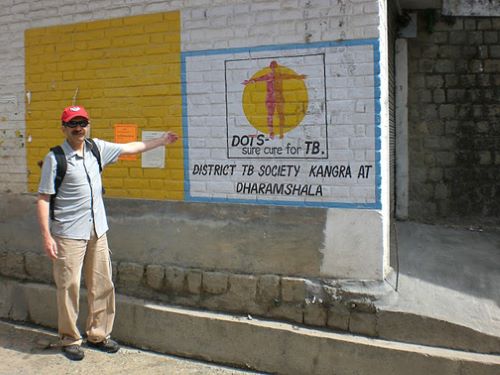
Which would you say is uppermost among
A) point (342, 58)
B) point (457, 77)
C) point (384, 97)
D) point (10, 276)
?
point (457, 77)

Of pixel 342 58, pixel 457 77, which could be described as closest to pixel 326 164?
pixel 342 58

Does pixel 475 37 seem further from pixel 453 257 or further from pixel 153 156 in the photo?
pixel 153 156

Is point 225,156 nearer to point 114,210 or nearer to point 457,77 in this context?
point 114,210

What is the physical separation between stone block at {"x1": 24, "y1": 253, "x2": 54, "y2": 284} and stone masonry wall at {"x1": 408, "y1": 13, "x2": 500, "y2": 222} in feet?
14.5

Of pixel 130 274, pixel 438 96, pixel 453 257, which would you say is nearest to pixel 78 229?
pixel 130 274

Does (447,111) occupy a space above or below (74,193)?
above

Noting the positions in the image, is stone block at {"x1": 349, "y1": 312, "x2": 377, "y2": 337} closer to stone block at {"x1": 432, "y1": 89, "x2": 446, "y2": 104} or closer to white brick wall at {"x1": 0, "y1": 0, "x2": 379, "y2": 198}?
white brick wall at {"x1": 0, "y1": 0, "x2": 379, "y2": 198}

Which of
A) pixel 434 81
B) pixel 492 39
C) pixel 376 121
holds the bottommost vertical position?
pixel 376 121

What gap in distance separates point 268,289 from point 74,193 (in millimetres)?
1743

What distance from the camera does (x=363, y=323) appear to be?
156 inches

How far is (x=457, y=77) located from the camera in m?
6.59

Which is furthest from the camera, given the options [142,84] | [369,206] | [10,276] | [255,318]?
[10,276]

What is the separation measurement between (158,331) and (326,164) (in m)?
2.05

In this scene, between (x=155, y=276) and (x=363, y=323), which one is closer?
(x=363, y=323)
